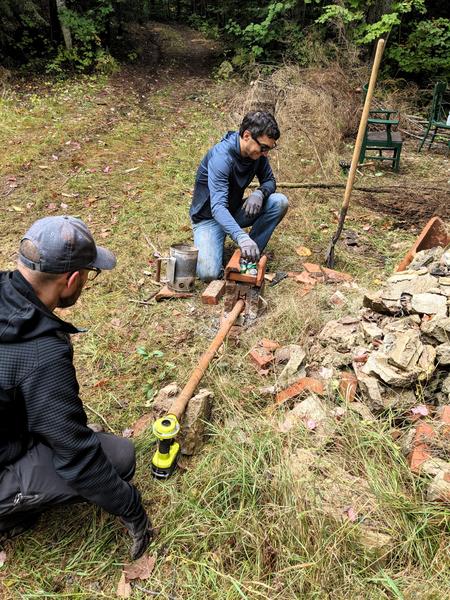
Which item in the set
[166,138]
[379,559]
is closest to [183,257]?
[379,559]

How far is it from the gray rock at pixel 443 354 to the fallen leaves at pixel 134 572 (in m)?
1.86

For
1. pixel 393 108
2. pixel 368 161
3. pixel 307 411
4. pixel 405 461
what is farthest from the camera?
pixel 393 108

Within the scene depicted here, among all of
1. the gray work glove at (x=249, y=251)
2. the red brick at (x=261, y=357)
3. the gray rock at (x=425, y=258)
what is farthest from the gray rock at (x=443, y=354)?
the gray work glove at (x=249, y=251)

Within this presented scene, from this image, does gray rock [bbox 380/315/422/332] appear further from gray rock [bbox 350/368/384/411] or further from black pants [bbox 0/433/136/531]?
black pants [bbox 0/433/136/531]

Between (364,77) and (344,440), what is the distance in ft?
30.9

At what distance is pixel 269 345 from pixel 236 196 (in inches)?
67.3

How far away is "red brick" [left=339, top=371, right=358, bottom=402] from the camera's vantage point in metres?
2.55

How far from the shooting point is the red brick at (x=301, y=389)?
2613mm

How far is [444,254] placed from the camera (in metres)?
3.57

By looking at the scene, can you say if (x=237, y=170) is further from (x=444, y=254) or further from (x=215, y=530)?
(x=215, y=530)

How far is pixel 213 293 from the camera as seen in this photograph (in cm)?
378

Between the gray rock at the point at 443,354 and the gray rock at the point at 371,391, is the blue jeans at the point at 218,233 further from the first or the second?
the gray rock at the point at 443,354

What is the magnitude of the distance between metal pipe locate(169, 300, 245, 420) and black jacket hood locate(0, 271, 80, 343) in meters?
0.91

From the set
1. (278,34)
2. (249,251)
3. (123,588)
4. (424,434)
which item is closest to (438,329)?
(424,434)
